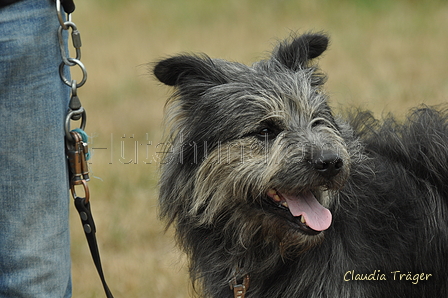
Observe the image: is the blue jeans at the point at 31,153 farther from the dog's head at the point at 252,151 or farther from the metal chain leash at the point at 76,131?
the dog's head at the point at 252,151

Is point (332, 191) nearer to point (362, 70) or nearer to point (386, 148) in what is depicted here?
point (386, 148)

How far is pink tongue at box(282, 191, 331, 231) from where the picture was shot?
309cm

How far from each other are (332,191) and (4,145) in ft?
5.86

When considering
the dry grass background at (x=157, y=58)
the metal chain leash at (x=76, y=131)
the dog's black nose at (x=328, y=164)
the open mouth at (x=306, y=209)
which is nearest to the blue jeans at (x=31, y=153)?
the metal chain leash at (x=76, y=131)

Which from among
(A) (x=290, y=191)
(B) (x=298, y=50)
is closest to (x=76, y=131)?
(A) (x=290, y=191)

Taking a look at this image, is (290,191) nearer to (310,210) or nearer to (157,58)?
(310,210)

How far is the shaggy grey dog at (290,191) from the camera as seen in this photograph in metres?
3.17

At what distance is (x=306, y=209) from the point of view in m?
3.17

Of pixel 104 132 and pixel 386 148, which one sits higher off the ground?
pixel 104 132

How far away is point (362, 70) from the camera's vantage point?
35.0 feet

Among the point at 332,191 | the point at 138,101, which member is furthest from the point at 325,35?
the point at 138,101

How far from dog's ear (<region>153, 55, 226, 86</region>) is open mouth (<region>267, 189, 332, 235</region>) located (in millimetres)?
814

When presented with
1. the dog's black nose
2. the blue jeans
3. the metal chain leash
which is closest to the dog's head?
the dog's black nose

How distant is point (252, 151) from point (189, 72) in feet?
2.20
